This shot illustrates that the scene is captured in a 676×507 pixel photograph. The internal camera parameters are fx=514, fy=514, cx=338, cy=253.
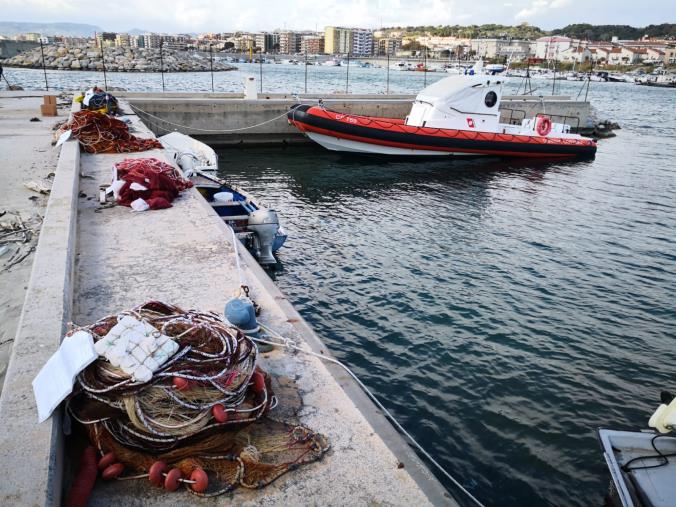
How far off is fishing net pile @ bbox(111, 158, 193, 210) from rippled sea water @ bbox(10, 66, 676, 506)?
2.38 metres

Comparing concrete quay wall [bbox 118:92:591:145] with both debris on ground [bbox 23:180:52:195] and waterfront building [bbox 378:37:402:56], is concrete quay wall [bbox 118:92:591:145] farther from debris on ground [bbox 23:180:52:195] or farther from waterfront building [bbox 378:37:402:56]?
waterfront building [bbox 378:37:402:56]

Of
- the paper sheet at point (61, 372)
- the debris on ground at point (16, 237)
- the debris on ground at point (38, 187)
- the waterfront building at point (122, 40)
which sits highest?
the waterfront building at point (122, 40)

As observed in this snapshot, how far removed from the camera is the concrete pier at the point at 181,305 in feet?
9.57

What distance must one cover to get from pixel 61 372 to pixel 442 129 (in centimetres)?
1785

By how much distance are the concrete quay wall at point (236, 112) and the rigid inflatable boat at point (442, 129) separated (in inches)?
38.5

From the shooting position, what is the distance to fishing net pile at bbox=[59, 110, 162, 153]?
1138 centimetres

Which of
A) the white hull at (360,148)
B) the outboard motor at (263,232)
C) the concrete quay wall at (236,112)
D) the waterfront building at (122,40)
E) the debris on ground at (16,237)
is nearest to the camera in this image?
the debris on ground at (16,237)

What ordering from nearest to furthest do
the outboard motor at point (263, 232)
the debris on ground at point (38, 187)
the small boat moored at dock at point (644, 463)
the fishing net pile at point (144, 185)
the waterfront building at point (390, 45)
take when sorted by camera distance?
the small boat moored at dock at point (644, 463) < the fishing net pile at point (144, 185) < the debris on ground at point (38, 187) < the outboard motor at point (263, 232) < the waterfront building at point (390, 45)

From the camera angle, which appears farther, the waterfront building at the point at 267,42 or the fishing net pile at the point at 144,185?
the waterfront building at the point at 267,42

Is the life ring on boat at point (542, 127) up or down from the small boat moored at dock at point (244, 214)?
up

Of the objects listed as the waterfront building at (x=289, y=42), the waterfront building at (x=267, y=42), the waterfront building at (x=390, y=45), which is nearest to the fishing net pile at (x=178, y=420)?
the waterfront building at (x=267, y=42)

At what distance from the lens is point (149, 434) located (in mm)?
3117

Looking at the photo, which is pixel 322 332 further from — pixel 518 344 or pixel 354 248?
pixel 354 248

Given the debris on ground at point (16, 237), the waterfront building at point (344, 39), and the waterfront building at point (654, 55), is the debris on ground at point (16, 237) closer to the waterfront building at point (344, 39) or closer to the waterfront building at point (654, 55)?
the waterfront building at point (654, 55)
